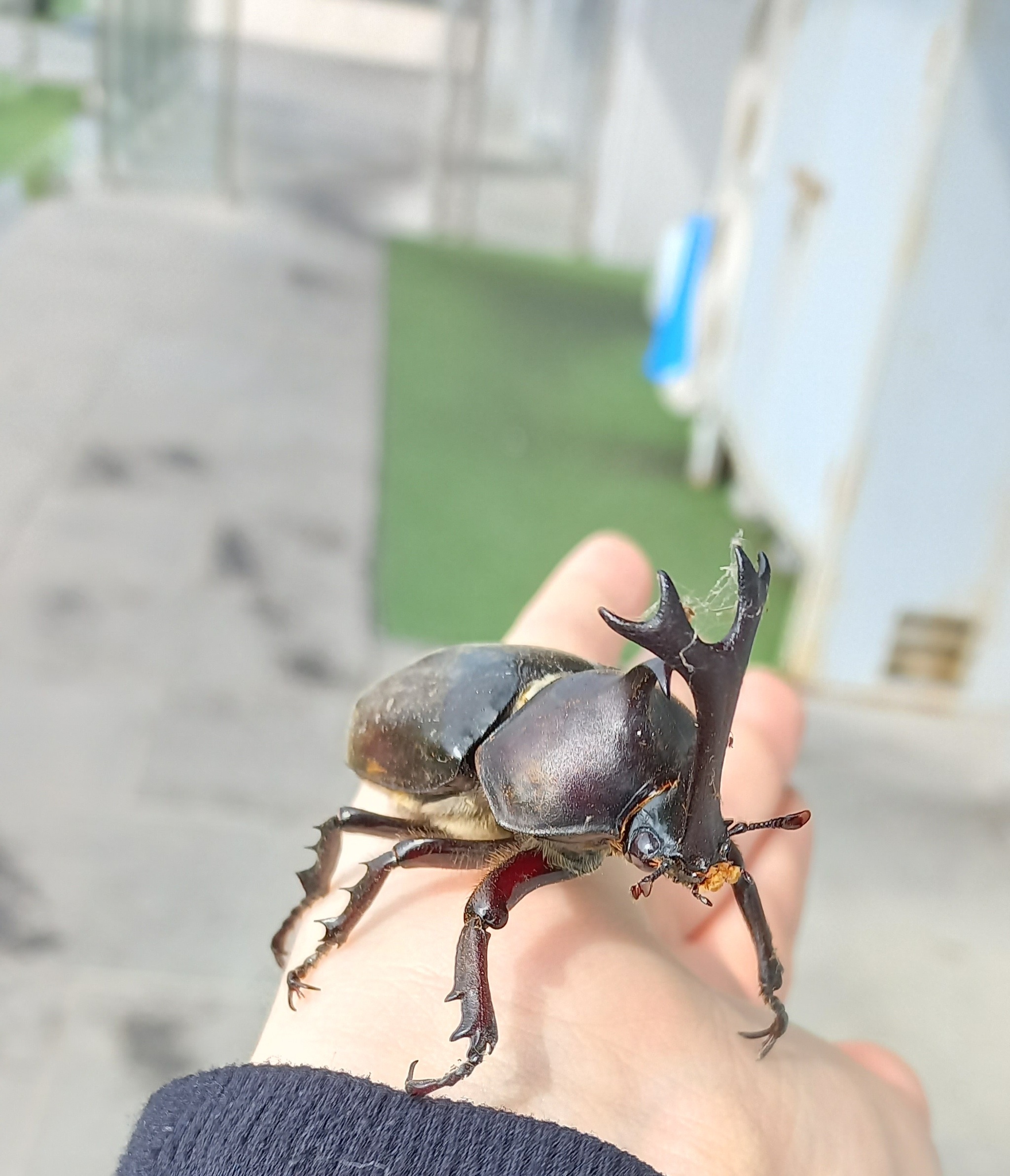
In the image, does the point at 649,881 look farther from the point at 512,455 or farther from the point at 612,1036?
the point at 512,455

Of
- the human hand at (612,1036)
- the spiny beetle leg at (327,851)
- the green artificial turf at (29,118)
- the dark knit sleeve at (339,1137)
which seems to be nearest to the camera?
the dark knit sleeve at (339,1137)

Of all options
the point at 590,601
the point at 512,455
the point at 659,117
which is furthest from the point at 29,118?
the point at 590,601

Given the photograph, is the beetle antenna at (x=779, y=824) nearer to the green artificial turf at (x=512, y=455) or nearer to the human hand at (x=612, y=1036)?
the human hand at (x=612, y=1036)

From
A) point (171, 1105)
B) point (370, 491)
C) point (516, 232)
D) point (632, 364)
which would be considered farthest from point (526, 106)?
point (171, 1105)

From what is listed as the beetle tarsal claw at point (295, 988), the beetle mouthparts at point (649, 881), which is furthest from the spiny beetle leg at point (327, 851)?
the beetle mouthparts at point (649, 881)

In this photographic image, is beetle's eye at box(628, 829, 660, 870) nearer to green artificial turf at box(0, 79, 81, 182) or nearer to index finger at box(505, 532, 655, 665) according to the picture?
index finger at box(505, 532, 655, 665)

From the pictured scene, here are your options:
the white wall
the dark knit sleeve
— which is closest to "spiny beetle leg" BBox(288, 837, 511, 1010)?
the dark knit sleeve
